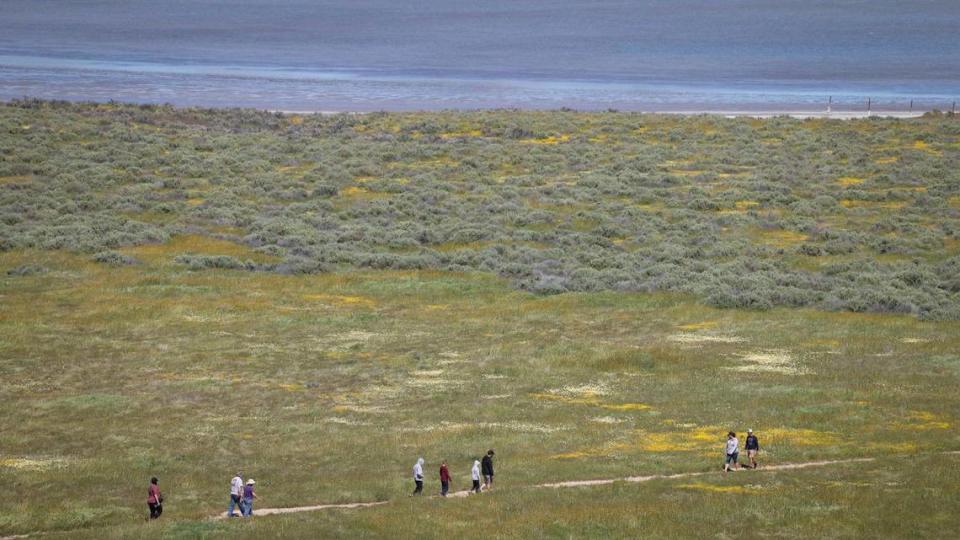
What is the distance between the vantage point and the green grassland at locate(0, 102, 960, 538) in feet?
110

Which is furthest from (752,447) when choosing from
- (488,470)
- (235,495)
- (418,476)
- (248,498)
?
(235,495)

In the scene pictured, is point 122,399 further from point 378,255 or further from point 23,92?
point 23,92

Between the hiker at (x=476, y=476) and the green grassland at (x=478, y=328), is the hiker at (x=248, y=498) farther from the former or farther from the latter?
the hiker at (x=476, y=476)

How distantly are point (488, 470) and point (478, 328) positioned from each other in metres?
21.3

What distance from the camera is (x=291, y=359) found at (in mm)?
50188

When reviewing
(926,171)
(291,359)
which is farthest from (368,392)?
(926,171)

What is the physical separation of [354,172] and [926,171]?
41379mm

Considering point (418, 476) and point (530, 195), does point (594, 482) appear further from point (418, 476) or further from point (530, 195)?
point (530, 195)

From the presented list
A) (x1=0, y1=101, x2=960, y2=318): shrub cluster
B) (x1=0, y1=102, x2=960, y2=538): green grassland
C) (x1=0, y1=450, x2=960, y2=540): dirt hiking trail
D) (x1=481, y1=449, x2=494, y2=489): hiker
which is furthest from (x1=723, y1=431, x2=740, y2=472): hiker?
(x1=0, y1=101, x2=960, y2=318): shrub cluster

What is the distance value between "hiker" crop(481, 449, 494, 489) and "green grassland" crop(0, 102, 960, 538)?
2.63 ft

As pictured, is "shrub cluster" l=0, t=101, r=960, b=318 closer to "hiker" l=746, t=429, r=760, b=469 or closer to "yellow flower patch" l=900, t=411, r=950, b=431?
"yellow flower patch" l=900, t=411, r=950, b=431

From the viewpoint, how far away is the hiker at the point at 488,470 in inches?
1346

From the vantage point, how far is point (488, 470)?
3431 centimetres

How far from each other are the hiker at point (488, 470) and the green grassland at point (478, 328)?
800 millimetres
